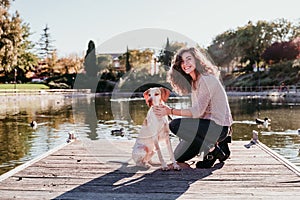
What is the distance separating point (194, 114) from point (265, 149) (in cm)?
206

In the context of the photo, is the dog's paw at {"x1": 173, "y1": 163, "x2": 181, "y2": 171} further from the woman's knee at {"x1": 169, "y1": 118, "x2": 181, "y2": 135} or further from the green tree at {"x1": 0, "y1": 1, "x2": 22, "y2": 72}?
the green tree at {"x1": 0, "y1": 1, "x2": 22, "y2": 72}

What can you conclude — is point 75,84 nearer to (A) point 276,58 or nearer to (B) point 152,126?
(A) point 276,58

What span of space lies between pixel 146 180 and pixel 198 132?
877 millimetres

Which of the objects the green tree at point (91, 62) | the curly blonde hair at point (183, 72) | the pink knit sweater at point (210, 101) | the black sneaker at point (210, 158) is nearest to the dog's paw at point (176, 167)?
the black sneaker at point (210, 158)

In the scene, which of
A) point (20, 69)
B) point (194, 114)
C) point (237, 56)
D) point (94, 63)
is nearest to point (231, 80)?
point (237, 56)

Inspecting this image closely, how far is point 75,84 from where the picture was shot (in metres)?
56.2

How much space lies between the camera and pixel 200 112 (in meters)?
4.59

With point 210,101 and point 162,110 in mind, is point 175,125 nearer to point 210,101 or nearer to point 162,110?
point 162,110

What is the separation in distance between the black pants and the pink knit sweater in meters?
0.08

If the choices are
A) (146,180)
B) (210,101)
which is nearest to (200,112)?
(210,101)

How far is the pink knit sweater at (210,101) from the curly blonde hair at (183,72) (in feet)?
0.41

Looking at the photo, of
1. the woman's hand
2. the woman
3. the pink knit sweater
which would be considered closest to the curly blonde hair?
the woman

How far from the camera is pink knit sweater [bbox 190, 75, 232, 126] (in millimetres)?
4602

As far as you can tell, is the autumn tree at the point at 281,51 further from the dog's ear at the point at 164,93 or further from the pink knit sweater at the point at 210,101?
the dog's ear at the point at 164,93
